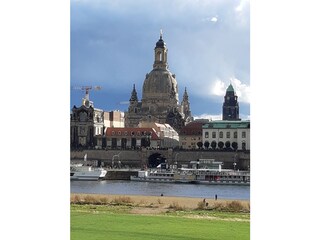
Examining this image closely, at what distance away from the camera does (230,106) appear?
25.7 m

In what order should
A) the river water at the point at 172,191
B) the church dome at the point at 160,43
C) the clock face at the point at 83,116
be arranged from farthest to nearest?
the church dome at the point at 160,43
the clock face at the point at 83,116
the river water at the point at 172,191

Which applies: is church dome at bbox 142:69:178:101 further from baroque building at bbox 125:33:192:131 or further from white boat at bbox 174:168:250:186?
white boat at bbox 174:168:250:186

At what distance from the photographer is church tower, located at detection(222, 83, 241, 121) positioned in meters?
25.6

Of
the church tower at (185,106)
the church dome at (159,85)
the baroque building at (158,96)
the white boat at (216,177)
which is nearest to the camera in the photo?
the white boat at (216,177)

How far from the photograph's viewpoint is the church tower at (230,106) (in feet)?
83.9

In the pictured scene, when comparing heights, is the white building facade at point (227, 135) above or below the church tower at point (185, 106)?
below

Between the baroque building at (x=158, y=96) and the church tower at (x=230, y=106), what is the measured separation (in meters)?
2.01

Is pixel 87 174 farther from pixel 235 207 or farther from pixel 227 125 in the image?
pixel 235 207

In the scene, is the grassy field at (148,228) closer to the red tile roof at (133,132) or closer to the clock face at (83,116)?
the red tile roof at (133,132)

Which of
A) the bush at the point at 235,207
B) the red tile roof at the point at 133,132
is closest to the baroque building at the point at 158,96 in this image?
the red tile roof at the point at 133,132
